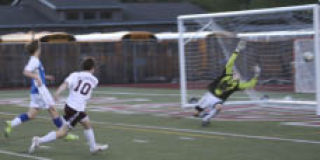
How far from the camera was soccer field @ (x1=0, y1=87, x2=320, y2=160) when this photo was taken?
414 inches

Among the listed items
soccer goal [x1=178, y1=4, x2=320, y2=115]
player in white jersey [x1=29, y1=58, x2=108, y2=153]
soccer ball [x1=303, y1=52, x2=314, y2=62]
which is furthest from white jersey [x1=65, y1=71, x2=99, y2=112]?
soccer ball [x1=303, y1=52, x2=314, y2=62]

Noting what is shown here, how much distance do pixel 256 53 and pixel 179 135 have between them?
9.42 m

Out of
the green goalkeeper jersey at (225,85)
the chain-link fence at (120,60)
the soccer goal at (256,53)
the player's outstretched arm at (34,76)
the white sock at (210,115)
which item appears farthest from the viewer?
the chain-link fence at (120,60)

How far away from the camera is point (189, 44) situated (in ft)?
67.6

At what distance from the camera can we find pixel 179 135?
42.1 feet

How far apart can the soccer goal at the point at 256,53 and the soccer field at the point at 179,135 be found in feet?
5.56

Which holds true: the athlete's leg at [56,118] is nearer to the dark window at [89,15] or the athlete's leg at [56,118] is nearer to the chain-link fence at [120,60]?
the chain-link fence at [120,60]

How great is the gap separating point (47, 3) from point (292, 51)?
31.2m

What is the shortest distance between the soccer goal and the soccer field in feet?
5.56

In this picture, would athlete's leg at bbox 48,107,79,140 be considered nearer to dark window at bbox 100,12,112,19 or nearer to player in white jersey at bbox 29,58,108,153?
player in white jersey at bbox 29,58,108,153

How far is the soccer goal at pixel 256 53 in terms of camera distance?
18203mm

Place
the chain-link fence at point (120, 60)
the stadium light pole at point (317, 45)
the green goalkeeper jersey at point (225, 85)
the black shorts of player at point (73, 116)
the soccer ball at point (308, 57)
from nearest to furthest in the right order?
the black shorts of player at point (73, 116)
the green goalkeeper jersey at point (225, 85)
the stadium light pole at point (317, 45)
the soccer ball at point (308, 57)
the chain-link fence at point (120, 60)

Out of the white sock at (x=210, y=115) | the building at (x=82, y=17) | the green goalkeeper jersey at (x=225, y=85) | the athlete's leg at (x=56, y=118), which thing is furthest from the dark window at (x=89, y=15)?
the athlete's leg at (x=56, y=118)

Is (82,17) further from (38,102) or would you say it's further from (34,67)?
(34,67)
